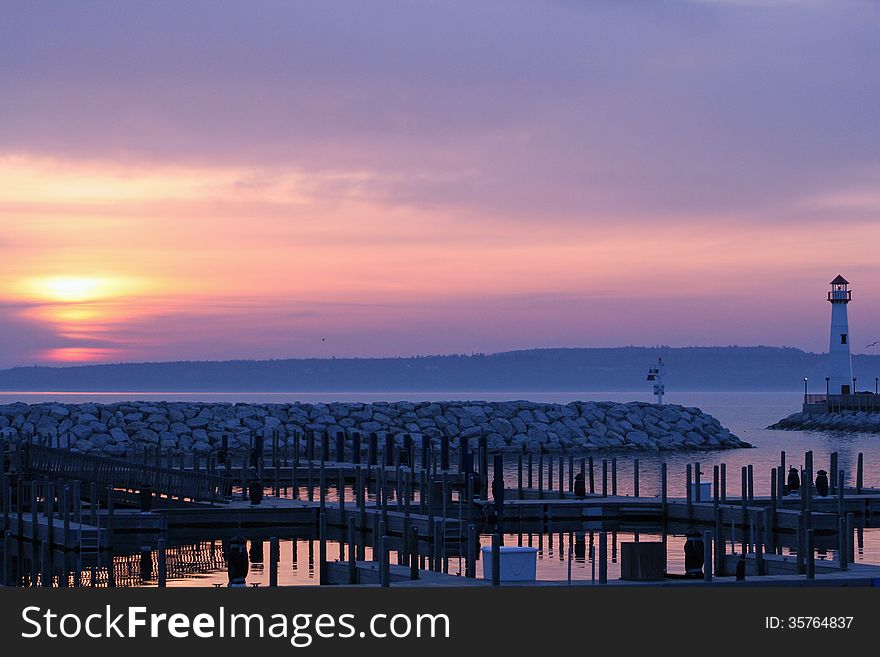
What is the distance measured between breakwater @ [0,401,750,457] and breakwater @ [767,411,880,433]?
24.4m

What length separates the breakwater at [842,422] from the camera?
124 meters

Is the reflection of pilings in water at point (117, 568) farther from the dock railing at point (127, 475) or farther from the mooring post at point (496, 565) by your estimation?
the mooring post at point (496, 565)

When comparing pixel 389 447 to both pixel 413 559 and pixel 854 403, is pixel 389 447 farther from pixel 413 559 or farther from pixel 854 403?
pixel 854 403

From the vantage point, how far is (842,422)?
417ft

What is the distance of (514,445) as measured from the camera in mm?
91312

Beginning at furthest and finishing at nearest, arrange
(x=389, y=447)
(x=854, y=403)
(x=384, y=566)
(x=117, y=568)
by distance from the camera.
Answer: (x=854, y=403)
(x=389, y=447)
(x=117, y=568)
(x=384, y=566)

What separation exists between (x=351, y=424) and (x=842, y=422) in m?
50.0

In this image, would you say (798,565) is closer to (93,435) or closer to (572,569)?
(572,569)

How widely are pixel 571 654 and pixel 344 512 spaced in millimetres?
20694

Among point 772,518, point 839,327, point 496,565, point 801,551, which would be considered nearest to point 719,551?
point 801,551

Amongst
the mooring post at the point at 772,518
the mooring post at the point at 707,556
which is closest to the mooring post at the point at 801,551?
the mooring post at the point at 707,556

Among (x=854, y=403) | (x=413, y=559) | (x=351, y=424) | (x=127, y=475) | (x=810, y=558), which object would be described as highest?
(x=854, y=403)

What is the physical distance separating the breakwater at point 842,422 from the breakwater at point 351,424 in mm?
24409

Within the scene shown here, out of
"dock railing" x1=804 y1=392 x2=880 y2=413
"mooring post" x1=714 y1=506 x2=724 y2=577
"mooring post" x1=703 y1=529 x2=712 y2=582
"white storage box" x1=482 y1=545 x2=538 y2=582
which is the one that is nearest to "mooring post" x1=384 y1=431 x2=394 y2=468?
"mooring post" x1=714 y1=506 x2=724 y2=577
